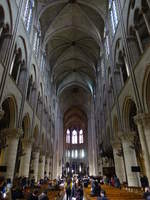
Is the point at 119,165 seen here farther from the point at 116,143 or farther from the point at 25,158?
the point at 25,158

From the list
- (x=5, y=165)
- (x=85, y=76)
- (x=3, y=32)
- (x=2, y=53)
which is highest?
(x=85, y=76)

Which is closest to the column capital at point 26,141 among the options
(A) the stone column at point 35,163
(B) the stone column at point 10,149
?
(B) the stone column at point 10,149

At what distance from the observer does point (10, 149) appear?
1140 centimetres

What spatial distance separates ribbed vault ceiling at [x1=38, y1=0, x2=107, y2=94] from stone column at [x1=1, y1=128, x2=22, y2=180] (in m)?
14.5

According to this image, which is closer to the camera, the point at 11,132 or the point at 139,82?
the point at 139,82

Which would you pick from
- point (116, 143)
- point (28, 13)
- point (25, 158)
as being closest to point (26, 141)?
point (25, 158)

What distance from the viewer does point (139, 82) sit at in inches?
382

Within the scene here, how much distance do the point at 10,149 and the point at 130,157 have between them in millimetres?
8753

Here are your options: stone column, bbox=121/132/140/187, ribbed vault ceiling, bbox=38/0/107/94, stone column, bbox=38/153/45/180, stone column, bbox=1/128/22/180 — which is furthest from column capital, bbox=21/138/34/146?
ribbed vault ceiling, bbox=38/0/107/94

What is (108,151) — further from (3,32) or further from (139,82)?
(3,32)

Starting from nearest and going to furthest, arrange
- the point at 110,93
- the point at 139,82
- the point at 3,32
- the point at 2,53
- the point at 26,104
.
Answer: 1. the point at 139,82
2. the point at 2,53
3. the point at 3,32
4. the point at 26,104
5. the point at 110,93

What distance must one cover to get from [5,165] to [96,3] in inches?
786

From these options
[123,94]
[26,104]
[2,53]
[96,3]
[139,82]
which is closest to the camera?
[139,82]

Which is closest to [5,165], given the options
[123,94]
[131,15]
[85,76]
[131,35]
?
[123,94]
